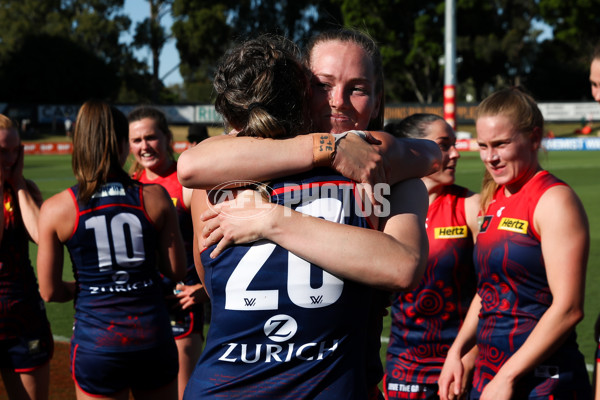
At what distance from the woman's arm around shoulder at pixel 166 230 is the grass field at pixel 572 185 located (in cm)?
200

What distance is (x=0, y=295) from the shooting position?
411 centimetres

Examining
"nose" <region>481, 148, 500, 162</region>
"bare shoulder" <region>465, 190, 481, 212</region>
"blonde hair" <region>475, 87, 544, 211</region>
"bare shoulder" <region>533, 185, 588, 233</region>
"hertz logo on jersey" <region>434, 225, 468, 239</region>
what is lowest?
"hertz logo on jersey" <region>434, 225, 468, 239</region>

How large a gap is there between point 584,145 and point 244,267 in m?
39.9

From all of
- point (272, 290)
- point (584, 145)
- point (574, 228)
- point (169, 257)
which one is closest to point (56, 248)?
point (169, 257)

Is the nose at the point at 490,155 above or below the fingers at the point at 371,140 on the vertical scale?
below

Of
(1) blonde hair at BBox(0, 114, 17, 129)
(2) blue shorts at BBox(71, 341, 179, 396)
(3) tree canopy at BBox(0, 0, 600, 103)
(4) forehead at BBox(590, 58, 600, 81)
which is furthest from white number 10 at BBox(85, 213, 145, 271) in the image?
(3) tree canopy at BBox(0, 0, 600, 103)

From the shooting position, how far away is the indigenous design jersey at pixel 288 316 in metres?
1.93

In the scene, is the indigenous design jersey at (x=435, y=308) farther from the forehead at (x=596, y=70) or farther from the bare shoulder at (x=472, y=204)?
the forehead at (x=596, y=70)

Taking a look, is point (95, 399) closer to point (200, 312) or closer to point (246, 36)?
point (200, 312)

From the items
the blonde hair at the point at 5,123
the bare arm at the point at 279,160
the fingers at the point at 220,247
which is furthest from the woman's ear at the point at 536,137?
the blonde hair at the point at 5,123

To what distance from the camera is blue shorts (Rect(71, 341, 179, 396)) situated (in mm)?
3553

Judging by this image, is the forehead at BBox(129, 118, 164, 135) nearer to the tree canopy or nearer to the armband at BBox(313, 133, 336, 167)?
the armband at BBox(313, 133, 336, 167)

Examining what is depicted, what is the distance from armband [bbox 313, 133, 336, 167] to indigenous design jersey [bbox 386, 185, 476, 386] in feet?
6.57

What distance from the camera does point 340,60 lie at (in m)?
2.11
